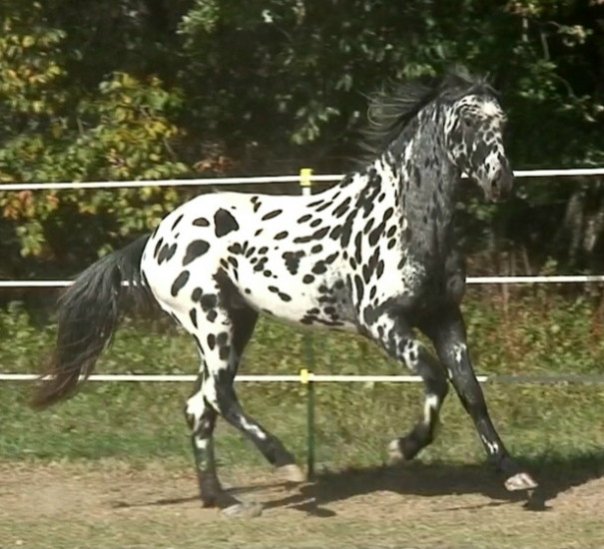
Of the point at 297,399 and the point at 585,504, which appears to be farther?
the point at 297,399

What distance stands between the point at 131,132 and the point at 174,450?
2808 mm

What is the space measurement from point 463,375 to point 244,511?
1.21 metres

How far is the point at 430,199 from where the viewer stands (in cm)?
744

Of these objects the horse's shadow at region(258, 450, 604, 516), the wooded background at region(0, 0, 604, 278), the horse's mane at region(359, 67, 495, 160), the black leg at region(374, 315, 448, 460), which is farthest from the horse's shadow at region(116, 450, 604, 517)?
the wooded background at region(0, 0, 604, 278)

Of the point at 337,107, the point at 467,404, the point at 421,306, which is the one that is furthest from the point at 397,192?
the point at 337,107

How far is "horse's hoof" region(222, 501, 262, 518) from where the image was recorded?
7.57 m

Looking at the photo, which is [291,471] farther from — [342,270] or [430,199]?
[430,199]

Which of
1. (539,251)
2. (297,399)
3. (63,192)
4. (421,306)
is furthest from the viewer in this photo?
(539,251)

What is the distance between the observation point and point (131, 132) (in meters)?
11.0

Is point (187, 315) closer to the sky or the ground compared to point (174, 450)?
closer to the sky

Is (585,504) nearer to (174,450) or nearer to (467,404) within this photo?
(467,404)

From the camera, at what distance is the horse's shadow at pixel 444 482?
790cm

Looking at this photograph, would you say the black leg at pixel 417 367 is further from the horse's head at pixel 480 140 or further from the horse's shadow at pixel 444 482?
the horse's head at pixel 480 140

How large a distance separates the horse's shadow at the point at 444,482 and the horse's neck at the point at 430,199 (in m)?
1.29
